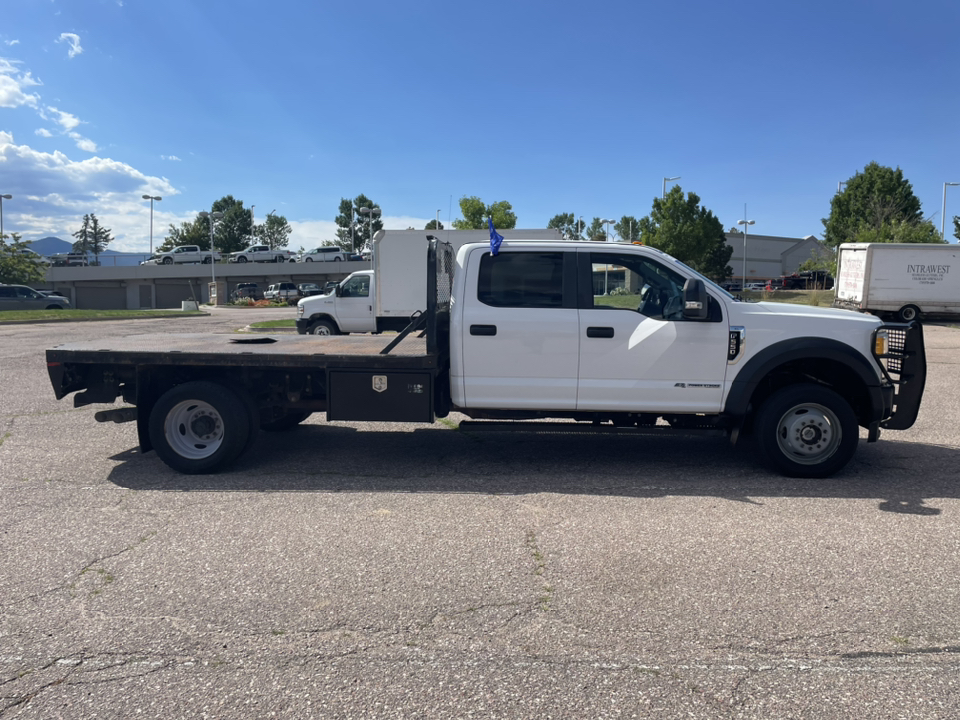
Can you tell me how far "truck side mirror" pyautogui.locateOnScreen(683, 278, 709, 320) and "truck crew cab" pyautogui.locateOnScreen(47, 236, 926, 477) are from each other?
29 mm

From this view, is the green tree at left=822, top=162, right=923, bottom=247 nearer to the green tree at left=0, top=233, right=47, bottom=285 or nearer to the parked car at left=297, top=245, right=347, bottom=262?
the parked car at left=297, top=245, right=347, bottom=262

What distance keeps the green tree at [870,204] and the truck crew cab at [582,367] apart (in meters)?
47.0

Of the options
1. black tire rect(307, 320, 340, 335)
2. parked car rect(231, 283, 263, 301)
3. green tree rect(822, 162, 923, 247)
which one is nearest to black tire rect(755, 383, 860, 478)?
black tire rect(307, 320, 340, 335)

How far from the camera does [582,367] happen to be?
252 inches

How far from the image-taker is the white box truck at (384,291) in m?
17.8

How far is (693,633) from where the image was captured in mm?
3629

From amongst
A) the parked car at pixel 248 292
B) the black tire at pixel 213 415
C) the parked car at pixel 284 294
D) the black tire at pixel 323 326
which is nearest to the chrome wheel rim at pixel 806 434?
the black tire at pixel 213 415

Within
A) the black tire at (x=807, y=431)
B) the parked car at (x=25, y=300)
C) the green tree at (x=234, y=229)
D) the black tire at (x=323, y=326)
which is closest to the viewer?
the black tire at (x=807, y=431)

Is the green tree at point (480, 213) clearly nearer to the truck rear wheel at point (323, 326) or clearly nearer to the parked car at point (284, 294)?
the parked car at point (284, 294)

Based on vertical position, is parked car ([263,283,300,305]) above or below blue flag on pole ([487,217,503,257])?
below

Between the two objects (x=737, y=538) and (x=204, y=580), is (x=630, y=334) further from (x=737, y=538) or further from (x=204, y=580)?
(x=204, y=580)

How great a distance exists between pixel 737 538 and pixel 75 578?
4133 mm

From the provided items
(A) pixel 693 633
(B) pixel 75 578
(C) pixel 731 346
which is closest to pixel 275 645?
(B) pixel 75 578

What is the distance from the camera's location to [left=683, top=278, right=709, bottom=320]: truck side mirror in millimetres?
5969
